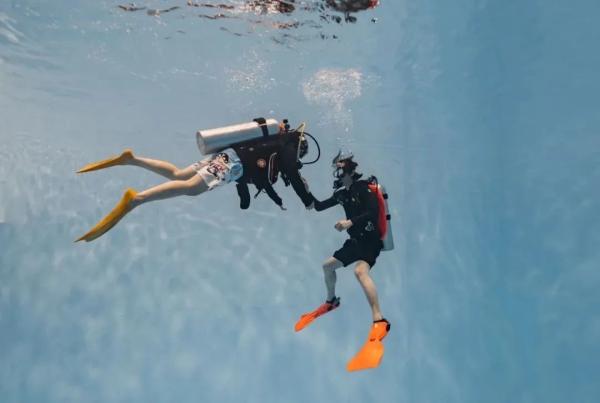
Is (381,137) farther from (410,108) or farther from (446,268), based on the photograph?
(446,268)

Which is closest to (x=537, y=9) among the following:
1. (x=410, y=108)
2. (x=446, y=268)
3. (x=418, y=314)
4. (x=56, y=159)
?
(x=410, y=108)

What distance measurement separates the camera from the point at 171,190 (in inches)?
206

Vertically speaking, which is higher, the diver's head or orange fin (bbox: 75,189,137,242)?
the diver's head

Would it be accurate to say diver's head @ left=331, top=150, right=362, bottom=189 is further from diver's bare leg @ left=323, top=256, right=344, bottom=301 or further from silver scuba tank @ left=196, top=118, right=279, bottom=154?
diver's bare leg @ left=323, top=256, right=344, bottom=301

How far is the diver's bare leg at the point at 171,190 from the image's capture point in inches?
200

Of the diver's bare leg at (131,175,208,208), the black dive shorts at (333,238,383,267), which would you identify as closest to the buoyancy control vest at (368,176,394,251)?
the black dive shorts at (333,238,383,267)

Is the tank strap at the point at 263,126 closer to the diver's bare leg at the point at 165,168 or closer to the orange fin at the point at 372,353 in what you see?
the diver's bare leg at the point at 165,168

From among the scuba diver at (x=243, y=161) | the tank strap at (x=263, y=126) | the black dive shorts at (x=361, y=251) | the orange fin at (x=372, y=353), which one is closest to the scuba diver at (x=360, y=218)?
the black dive shorts at (x=361, y=251)

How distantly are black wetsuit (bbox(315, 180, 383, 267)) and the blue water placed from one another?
7.06m

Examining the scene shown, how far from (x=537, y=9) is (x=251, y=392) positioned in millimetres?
14045

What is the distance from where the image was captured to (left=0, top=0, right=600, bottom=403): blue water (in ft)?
40.8

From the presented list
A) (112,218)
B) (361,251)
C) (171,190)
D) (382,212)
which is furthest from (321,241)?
(112,218)

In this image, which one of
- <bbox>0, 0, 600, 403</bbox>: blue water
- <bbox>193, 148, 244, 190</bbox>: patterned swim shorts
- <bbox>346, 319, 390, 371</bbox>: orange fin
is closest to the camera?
<bbox>346, 319, 390, 371</bbox>: orange fin

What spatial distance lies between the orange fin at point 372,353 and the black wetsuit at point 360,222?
1.03 m
